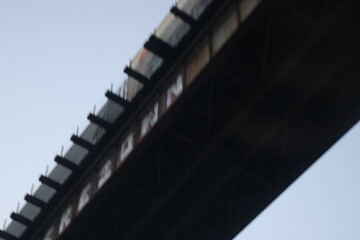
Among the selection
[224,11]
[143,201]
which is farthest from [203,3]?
[143,201]

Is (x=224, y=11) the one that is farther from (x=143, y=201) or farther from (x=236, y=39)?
(x=143, y=201)

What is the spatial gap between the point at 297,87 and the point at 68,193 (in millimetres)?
10572

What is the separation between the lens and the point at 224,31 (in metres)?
19.9

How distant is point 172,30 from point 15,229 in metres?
12.7

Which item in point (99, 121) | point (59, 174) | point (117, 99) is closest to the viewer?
point (117, 99)

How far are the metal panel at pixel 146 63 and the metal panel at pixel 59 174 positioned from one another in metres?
5.56

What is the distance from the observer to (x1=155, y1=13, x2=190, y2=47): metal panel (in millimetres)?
21672

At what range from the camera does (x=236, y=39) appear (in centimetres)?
1922

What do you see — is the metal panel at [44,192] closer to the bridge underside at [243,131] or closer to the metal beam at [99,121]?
the bridge underside at [243,131]

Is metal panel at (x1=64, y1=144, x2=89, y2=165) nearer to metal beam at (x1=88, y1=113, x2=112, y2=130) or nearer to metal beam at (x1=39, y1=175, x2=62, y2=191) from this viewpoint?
metal beam at (x1=39, y1=175, x2=62, y2=191)

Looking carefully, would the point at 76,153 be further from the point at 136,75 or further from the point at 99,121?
the point at 136,75

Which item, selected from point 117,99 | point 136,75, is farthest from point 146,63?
point 117,99

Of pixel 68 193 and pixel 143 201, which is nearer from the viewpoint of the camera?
pixel 143 201

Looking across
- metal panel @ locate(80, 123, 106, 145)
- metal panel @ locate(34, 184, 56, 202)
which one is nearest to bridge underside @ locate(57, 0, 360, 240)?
metal panel @ locate(80, 123, 106, 145)
